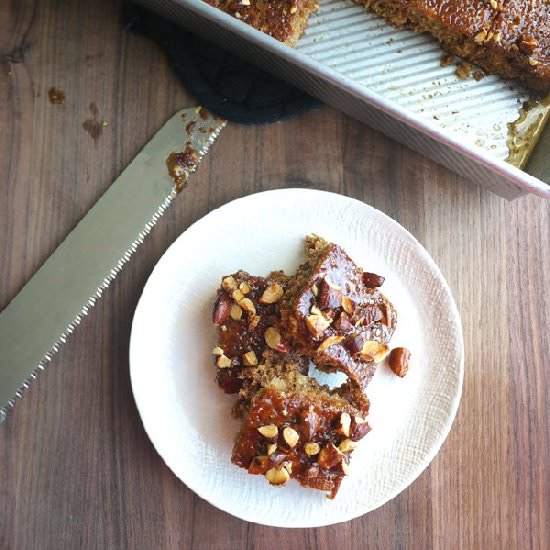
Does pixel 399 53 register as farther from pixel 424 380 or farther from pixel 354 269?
pixel 424 380

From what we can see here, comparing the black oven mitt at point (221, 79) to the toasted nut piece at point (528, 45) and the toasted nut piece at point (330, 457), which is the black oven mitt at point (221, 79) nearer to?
the toasted nut piece at point (528, 45)

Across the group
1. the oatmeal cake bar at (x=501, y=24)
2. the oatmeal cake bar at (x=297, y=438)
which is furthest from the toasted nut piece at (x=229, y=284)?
the oatmeal cake bar at (x=501, y=24)

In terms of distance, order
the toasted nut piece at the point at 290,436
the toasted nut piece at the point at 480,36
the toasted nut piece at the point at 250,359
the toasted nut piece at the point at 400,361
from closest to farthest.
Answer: the toasted nut piece at the point at 290,436
the toasted nut piece at the point at 250,359
the toasted nut piece at the point at 400,361
the toasted nut piece at the point at 480,36

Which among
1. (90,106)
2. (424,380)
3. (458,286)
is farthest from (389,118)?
(90,106)

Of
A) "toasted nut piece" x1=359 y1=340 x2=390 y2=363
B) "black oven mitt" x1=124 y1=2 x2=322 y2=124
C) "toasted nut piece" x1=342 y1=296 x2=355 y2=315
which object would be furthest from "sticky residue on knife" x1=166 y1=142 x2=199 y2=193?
"toasted nut piece" x1=359 y1=340 x2=390 y2=363

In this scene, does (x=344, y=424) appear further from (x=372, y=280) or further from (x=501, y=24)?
(x=501, y=24)

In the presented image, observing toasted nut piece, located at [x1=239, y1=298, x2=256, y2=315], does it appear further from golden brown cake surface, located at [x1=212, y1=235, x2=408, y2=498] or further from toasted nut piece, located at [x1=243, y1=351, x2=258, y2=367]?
toasted nut piece, located at [x1=243, y1=351, x2=258, y2=367]
